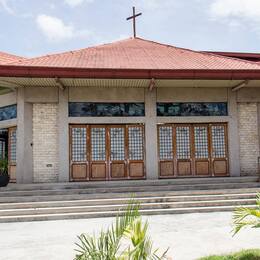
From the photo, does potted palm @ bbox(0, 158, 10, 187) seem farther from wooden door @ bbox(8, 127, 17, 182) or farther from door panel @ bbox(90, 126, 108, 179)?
door panel @ bbox(90, 126, 108, 179)

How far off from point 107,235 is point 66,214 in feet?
22.4

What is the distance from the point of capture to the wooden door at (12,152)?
13.4 meters

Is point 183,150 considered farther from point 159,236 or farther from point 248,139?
point 159,236

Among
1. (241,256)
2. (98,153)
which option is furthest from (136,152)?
(241,256)

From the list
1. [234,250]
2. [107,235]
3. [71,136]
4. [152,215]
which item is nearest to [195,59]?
[71,136]

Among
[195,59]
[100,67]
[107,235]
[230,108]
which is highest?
[195,59]

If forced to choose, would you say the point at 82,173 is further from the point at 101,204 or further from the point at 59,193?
the point at 101,204

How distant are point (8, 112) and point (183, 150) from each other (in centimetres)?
702

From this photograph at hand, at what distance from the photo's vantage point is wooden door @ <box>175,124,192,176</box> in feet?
44.7

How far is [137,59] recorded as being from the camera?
547 inches

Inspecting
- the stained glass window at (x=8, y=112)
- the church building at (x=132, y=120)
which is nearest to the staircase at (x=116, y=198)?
the church building at (x=132, y=120)

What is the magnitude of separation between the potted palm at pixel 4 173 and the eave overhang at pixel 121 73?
3.28 m

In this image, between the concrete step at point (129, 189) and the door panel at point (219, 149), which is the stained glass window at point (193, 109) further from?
the concrete step at point (129, 189)

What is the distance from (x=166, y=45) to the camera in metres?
16.9
